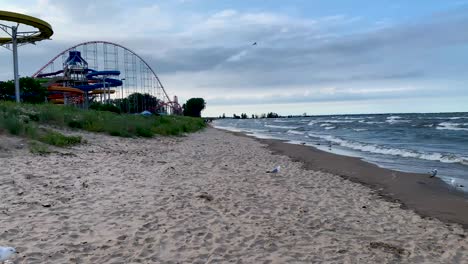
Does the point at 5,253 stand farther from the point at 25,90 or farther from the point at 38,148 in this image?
the point at 25,90

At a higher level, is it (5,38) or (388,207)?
(5,38)

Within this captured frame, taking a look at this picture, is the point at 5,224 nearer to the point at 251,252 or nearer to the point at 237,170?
the point at 251,252

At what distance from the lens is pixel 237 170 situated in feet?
38.3

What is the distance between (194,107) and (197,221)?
115 m

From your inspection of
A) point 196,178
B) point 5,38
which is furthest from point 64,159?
point 5,38

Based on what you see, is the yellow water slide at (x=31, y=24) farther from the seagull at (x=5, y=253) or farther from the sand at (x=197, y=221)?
the seagull at (x=5, y=253)

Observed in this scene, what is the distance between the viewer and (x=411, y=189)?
31.7 ft

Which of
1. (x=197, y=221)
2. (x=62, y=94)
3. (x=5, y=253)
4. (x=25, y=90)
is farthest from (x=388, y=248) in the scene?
(x=62, y=94)

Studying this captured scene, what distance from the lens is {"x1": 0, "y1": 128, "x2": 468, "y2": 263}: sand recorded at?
469 centimetres

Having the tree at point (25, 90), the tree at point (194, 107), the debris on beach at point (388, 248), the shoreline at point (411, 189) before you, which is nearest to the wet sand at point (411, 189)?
the shoreline at point (411, 189)

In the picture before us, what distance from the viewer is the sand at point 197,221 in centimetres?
469

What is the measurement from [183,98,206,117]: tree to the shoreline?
106 meters

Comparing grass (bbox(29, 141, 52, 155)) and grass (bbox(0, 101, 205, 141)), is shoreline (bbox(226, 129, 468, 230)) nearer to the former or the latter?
grass (bbox(29, 141, 52, 155))

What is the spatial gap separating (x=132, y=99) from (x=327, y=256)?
81.1 m
